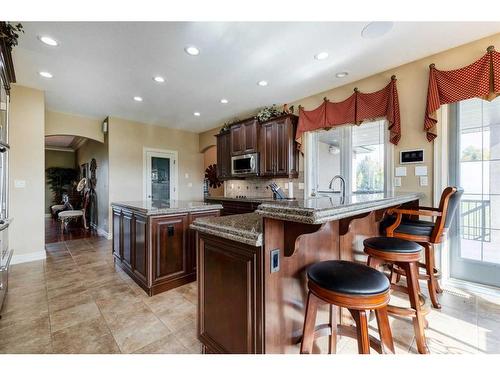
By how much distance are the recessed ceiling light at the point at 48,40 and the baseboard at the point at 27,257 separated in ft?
10.3

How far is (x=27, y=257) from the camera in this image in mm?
3514

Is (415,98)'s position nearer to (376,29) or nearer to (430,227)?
(376,29)

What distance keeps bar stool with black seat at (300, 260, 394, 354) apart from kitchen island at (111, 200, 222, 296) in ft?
5.84

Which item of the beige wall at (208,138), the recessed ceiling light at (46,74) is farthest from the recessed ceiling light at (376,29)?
the beige wall at (208,138)

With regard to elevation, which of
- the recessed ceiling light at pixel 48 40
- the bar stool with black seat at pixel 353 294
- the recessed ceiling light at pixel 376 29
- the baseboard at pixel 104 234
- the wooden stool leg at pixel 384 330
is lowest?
the baseboard at pixel 104 234

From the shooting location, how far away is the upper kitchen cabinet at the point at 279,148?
4031 mm

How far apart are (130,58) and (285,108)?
2650 millimetres

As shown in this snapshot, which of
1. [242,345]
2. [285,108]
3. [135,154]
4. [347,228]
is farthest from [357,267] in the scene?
[135,154]

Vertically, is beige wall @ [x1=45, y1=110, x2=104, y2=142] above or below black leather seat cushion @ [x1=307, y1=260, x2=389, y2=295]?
above

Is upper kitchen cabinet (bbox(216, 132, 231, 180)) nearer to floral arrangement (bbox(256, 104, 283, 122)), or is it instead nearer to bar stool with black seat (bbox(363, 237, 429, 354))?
floral arrangement (bbox(256, 104, 283, 122))

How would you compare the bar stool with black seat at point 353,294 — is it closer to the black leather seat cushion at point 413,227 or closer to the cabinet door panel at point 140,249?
the black leather seat cushion at point 413,227

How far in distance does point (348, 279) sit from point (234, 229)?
60cm

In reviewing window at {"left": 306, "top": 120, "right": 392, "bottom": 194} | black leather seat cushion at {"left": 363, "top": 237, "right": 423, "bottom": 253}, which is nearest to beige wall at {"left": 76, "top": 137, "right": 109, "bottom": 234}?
window at {"left": 306, "top": 120, "right": 392, "bottom": 194}

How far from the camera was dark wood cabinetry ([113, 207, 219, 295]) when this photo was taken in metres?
2.38
